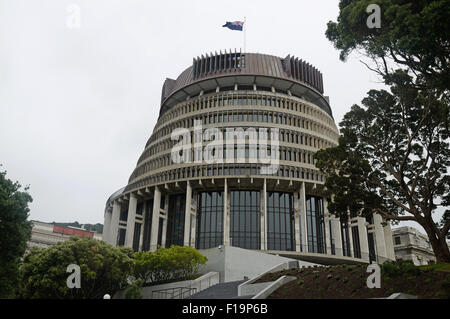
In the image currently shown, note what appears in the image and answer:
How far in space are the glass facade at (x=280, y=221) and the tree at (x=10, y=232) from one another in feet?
112

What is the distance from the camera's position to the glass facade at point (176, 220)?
6086 centimetres

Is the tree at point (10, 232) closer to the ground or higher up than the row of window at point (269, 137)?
closer to the ground

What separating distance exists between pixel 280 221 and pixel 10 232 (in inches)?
1489

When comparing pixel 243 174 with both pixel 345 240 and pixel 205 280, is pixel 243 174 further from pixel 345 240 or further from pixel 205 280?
pixel 205 280

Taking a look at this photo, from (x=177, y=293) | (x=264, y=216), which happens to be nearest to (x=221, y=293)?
(x=177, y=293)

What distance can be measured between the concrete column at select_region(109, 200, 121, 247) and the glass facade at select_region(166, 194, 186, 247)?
37.4 ft

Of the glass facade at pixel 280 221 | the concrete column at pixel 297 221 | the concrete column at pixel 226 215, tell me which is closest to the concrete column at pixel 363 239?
the concrete column at pixel 297 221

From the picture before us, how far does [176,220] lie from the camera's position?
62.5 m

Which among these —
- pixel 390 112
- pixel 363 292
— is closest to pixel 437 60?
pixel 390 112

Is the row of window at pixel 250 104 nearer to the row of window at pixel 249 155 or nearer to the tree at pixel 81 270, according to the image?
the row of window at pixel 249 155

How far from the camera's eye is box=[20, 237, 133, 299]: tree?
31.2m

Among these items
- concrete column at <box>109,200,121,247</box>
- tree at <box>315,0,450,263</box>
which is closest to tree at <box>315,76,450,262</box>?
tree at <box>315,0,450,263</box>
